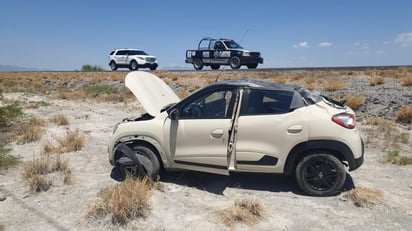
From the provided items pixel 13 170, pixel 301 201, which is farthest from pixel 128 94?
pixel 301 201

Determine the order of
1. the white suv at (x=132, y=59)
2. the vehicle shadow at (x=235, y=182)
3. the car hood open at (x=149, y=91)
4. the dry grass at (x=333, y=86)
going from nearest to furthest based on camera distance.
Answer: the vehicle shadow at (x=235, y=182) → the car hood open at (x=149, y=91) → the dry grass at (x=333, y=86) → the white suv at (x=132, y=59)

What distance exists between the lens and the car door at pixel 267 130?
15.1 feet

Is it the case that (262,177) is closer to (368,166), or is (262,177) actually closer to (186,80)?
(368,166)

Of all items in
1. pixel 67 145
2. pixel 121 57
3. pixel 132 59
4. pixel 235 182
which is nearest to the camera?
pixel 235 182

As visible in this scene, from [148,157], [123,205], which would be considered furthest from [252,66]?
[123,205]

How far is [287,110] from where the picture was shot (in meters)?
4.68

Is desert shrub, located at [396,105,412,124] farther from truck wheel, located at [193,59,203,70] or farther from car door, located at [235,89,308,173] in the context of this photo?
truck wheel, located at [193,59,203,70]

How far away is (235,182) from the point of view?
5387 millimetres

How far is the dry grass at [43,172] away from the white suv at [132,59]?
73.3ft

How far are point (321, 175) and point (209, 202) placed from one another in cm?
170

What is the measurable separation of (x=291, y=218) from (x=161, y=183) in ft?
7.15

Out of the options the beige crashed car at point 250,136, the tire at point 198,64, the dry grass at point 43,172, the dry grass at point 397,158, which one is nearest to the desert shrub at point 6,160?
the dry grass at point 43,172

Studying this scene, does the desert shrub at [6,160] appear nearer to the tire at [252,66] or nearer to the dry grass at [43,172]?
the dry grass at [43,172]

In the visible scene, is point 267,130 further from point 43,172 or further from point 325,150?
point 43,172
